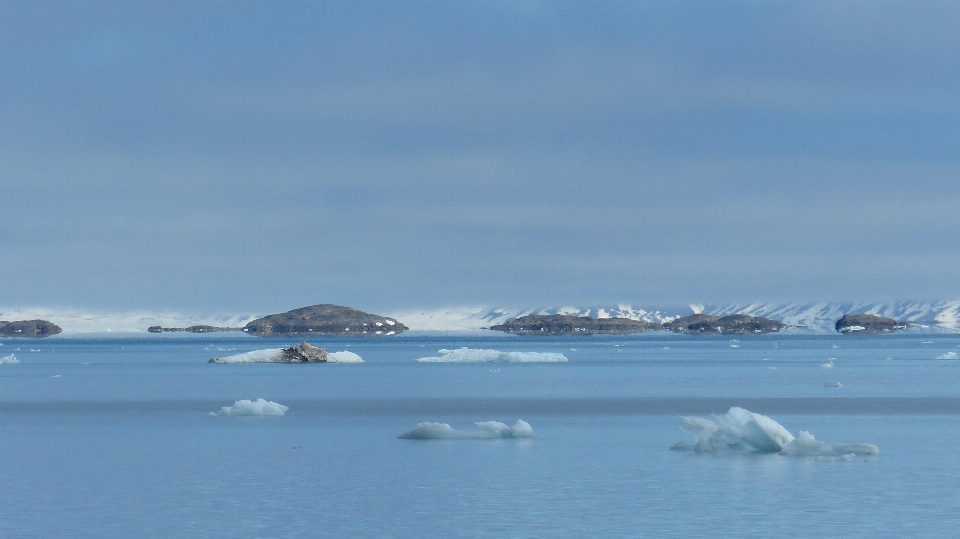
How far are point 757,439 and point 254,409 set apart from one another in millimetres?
18017

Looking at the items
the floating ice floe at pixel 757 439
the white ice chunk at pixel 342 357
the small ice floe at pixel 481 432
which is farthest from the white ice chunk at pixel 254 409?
the white ice chunk at pixel 342 357

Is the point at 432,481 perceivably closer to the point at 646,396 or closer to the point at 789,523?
the point at 789,523

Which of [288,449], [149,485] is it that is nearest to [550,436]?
[288,449]

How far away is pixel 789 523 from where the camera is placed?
19.2 meters

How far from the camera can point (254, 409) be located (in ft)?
135

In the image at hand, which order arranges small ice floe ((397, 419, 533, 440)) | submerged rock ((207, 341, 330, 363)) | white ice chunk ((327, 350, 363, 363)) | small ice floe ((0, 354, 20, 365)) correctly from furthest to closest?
1. white ice chunk ((327, 350, 363, 363))
2. submerged rock ((207, 341, 330, 363))
3. small ice floe ((0, 354, 20, 365))
4. small ice floe ((397, 419, 533, 440))

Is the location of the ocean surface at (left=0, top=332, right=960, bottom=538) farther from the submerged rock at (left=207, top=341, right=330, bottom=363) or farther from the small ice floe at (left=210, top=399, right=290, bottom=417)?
the submerged rock at (left=207, top=341, right=330, bottom=363)

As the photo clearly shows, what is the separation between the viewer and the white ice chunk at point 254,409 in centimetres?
4119

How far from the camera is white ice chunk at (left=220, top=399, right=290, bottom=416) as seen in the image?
1622 inches

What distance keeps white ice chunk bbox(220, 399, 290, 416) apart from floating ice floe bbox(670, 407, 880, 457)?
16.2 metres

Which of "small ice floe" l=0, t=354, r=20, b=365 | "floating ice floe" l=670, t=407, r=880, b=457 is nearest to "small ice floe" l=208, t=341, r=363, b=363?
"small ice floe" l=0, t=354, r=20, b=365

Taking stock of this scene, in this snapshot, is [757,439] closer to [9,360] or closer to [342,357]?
[342,357]

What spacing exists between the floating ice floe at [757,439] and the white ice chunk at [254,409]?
53.2 feet

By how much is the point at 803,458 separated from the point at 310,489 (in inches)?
403
